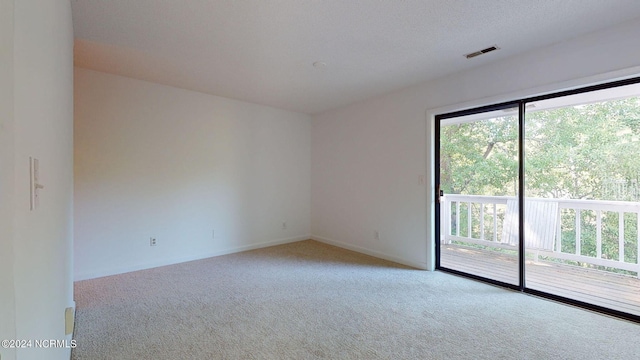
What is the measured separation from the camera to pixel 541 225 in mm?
3881

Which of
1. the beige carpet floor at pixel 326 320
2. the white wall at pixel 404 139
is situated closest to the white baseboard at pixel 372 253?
the white wall at pixel 404 139

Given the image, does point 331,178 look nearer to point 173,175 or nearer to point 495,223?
point 173,175

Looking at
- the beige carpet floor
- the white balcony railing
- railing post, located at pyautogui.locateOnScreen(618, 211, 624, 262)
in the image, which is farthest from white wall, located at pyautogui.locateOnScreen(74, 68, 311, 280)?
railing post, located at pyautogui.locateOnScreen(618, 211, 624, 262)

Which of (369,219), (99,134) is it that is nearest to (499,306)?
(369,219)

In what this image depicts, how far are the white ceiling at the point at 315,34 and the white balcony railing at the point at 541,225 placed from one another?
190 centimetres

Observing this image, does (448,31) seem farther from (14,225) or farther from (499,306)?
(14,225)

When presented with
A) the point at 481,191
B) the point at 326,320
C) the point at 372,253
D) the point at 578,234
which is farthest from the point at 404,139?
the point at 326,320

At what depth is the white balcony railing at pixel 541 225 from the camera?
3.22 metres

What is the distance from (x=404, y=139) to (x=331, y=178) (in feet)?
5.18

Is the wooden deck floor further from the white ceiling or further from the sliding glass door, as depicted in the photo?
the white ceiling

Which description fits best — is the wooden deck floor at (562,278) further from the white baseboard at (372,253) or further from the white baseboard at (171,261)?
the white baseboard at (171,261)

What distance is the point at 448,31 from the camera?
2.43 metres

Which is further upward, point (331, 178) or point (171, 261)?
point (331, 178)

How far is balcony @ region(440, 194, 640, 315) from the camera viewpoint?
9.94ft
